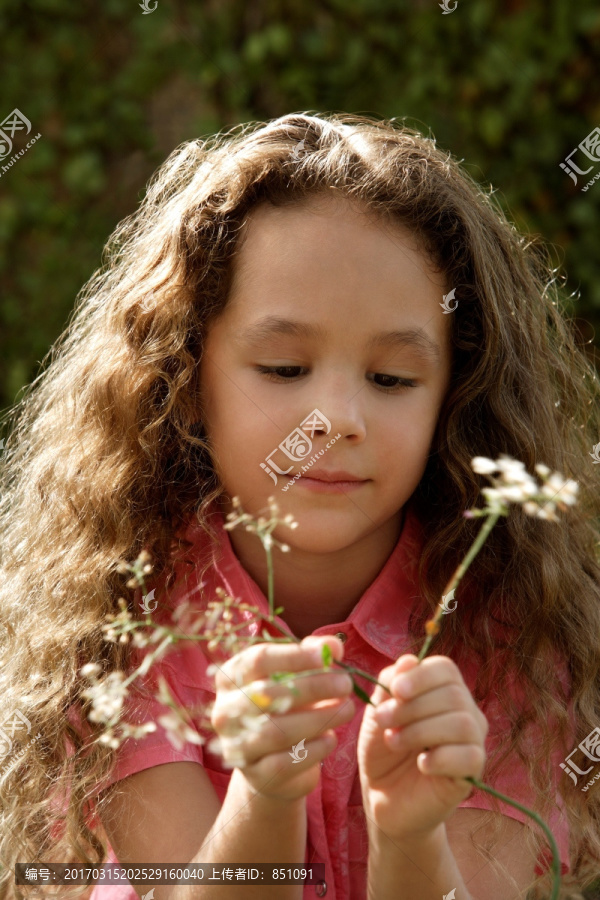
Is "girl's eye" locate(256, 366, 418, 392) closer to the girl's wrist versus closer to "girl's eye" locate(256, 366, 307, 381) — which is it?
"girl's eye" locate(256, 366, 307, 381)

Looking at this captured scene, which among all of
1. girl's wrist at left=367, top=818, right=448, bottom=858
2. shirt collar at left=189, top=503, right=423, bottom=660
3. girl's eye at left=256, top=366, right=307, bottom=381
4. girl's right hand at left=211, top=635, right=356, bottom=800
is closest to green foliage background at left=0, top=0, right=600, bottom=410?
shirt collar at left=189, top=503, right=423, bottom=660

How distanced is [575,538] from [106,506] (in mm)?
825

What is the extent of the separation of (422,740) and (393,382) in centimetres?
63

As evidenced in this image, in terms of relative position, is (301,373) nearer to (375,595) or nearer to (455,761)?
(375,595)

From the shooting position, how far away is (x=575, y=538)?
179cm

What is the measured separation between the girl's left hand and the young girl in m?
0.33

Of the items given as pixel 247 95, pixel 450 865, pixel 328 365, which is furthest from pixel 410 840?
pixel 247 95

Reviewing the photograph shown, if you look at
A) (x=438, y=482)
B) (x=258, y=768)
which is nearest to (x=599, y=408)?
(x=438, y=482)

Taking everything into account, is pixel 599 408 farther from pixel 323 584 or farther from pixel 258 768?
pixel 258 768

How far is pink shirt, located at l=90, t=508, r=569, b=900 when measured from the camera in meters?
1.55

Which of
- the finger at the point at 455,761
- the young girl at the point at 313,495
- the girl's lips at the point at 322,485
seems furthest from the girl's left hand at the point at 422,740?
the girl's lips at the point at 322,485

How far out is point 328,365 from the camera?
142cm

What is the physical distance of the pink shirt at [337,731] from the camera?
5.08 ft

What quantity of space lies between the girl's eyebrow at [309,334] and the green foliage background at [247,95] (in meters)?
1.97
